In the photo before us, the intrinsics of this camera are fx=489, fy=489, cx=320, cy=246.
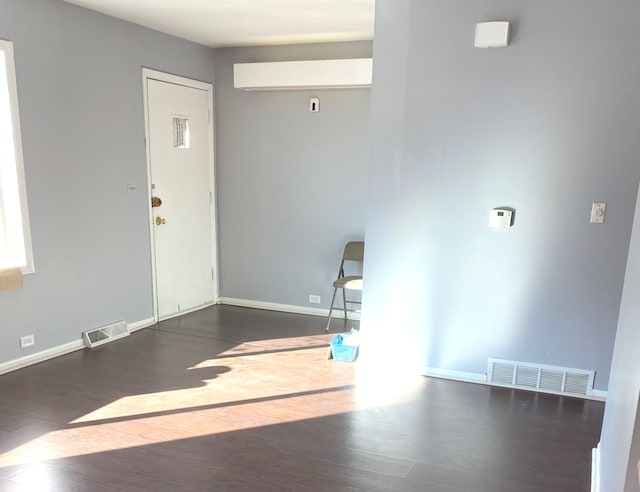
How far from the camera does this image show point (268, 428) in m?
2.75

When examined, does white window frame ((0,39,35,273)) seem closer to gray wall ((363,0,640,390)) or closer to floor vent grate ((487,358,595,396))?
gray wall ((363,0,640,390))

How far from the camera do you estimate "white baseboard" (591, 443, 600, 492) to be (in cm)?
226

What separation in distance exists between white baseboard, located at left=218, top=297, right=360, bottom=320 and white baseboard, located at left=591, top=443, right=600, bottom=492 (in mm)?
2516

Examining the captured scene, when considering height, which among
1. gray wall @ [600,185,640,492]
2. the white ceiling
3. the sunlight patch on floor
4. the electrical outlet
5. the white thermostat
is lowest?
the sunlight patch on floor

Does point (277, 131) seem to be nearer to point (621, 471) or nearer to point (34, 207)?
point (34, 207)

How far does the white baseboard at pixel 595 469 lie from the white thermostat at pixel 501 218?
1.35 metres

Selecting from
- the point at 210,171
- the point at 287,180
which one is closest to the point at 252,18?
the point at 287,180

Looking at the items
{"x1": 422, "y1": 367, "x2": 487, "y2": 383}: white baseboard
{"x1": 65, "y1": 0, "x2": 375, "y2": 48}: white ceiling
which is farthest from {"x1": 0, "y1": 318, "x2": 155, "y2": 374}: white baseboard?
{"x1": 422, "y1": 367, "x2": 487, "y2": 383}: white baseboard

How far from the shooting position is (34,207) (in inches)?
134

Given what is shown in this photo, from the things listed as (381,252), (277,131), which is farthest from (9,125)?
(381,252)

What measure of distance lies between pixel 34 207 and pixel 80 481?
199cm

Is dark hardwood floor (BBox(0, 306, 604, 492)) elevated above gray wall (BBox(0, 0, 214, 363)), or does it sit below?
below

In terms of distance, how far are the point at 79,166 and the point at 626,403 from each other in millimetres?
3704

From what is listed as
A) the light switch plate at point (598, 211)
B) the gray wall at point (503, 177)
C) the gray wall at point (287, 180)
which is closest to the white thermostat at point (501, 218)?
the gray wall at point (503, 177)
